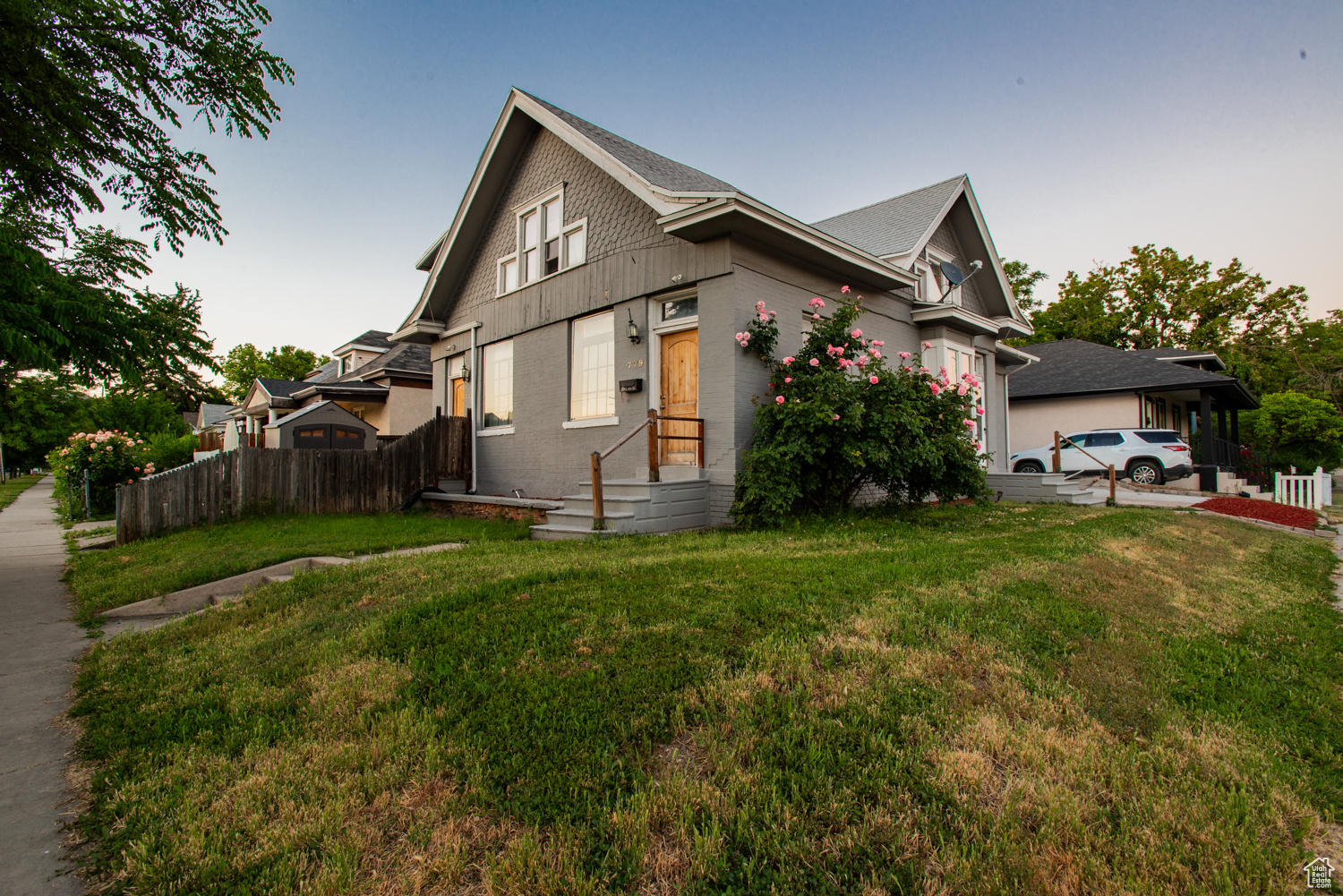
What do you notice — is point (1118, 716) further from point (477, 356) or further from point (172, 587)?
point (477, 356)

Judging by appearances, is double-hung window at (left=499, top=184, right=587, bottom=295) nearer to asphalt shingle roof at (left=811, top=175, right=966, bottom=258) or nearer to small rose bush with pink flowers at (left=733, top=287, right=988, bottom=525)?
small rose bush with pink flowers at (left=733, top=287, right=988, bottom=525)

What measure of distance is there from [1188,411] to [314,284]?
3100 cm

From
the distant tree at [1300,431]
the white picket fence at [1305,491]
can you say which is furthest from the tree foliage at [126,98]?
the distant tree at [1300,431]

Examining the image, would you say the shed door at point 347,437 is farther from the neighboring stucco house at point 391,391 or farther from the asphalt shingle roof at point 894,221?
the asphalt shingle roof at point 894,221

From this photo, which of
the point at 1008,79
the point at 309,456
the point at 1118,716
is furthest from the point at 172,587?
the point at 1008,79

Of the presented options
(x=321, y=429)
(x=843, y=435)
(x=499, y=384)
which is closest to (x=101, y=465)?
(x=321, y=429)

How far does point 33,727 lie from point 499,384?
9750 mm

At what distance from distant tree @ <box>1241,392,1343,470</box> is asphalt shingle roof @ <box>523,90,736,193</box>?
86.5 feet

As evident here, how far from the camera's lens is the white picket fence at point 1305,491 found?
45.1 feet

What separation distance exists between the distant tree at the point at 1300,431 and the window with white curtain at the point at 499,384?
28.5m

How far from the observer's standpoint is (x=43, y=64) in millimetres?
5277

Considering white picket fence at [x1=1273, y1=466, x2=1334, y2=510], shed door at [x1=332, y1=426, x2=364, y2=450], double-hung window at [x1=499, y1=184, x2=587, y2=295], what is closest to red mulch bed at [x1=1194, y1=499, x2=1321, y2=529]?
white picket fence at [x1=1273, y1=466, x2=1334, y2=510]

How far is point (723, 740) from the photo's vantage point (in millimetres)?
2475

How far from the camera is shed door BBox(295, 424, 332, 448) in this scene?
587 inches
